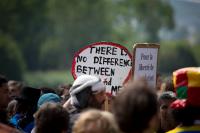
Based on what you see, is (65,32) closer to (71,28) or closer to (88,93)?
(71,28)

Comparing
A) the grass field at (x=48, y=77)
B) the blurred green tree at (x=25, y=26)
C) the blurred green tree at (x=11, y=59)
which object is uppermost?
the blurred green tree at (x=25, y=26)

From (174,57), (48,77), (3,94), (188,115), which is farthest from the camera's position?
(174,57)

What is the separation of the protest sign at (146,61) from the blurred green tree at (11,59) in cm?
6409

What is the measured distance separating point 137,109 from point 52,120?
1626mm

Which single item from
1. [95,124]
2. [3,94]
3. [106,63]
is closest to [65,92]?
[106,63]

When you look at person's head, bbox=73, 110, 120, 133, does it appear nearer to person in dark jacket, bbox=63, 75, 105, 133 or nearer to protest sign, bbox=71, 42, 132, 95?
person in dark jacket, bbox=63, 75, 105, 133

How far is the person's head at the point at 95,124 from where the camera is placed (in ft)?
20.3

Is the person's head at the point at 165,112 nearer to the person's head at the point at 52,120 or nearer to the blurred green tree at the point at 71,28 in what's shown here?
the person's head at the point at 52,120

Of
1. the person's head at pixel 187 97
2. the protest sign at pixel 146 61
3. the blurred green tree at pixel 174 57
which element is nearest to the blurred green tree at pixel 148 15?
the blurred green tree at pixel 174 57

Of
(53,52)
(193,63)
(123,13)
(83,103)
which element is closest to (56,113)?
(83,103)

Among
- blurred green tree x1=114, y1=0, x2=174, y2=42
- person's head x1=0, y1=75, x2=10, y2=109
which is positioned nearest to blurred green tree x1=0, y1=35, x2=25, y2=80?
blurred green tree x1=114, y1=0, x2=174, y2=42

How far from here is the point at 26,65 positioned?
294 feet

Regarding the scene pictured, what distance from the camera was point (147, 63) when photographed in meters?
9.83

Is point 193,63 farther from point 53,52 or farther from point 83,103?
point 83,103
